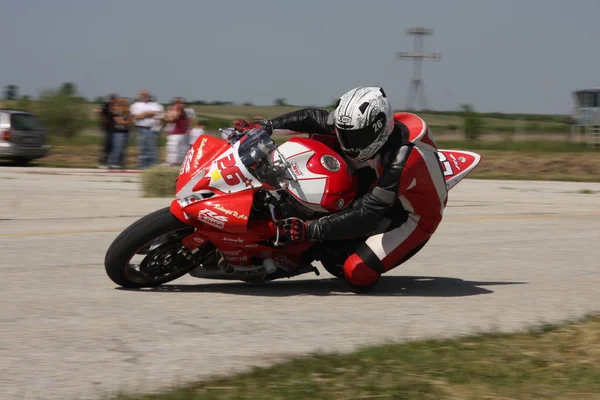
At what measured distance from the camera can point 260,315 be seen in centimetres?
607

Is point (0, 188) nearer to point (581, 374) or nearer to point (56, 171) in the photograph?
point (56, 171)

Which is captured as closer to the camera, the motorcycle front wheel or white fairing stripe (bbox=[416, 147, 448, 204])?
the motorcycle front wheel

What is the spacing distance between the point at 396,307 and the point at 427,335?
0.96m

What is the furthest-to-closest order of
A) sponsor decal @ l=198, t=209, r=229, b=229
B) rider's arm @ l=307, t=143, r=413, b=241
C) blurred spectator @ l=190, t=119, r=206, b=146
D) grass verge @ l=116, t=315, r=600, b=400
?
blurred spectator @ l=190, t=119, r=206, b=146
rider's arm @ l=307, t=143, r=413, b=241
sponsor decal @ l=198, t=209, r=229, b=229
grass verge @ l=116, t=315, r=600, b=400

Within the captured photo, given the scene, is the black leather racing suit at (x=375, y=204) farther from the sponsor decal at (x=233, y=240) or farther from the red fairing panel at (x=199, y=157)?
the red fairing panel at (x=199, y=157)

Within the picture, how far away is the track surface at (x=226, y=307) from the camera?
474 centimetres

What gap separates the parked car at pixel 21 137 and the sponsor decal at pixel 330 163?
20.6 m

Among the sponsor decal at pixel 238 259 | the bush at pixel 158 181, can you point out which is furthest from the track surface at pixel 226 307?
the bush at pixel 158 181

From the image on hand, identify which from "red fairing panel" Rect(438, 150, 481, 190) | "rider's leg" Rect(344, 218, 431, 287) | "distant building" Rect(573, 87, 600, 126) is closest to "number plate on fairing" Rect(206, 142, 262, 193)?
"rider's leg" Rect(344, 218, 431, 287)

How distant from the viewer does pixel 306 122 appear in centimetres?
699

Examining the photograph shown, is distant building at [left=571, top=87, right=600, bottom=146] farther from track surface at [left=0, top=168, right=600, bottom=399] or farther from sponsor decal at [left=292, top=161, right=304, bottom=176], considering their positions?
sponsor decal at [left=292, top=161, right=304, bottom=176]

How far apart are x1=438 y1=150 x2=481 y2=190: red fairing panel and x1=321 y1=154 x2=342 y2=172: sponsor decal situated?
0.97m

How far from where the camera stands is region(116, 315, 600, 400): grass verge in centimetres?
422

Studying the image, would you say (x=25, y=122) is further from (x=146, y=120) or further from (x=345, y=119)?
(x=345, y=119)
